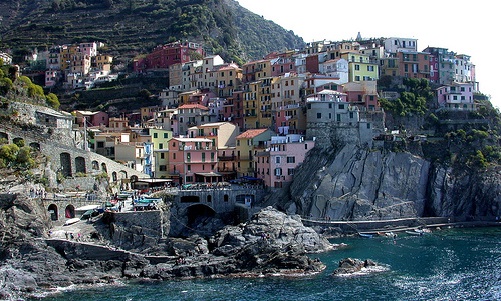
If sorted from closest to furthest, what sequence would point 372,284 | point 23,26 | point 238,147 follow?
point 372,284
point 238,147
point 23,26

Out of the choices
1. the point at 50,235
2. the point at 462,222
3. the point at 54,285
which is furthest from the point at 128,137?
the point at 462,222

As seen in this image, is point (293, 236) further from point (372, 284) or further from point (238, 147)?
point (238, 147)

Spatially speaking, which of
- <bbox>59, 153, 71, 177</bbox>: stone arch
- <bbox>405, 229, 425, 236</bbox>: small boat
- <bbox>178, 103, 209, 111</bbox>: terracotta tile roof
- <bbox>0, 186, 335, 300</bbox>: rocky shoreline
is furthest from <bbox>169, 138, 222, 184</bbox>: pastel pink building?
<bbox>405, 229, 425, 236</bbox>: small boat

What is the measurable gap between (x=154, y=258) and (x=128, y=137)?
29747 mm

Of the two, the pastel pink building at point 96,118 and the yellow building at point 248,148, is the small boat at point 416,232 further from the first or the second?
the pastel pink building at point 96,118

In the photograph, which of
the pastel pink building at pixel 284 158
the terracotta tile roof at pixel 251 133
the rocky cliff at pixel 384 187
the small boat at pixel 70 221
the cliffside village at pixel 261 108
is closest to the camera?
the small boat at pixel 70 221

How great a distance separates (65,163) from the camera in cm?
7231

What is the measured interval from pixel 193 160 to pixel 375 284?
3449cm

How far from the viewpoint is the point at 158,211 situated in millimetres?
64875

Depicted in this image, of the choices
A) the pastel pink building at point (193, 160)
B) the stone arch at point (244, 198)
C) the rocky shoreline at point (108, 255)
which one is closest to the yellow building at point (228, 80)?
the pastel pink building at point (193, 160)

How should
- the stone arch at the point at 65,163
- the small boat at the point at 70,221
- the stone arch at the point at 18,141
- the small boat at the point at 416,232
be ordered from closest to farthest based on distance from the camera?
the small boat at the point at 70,221 → the stone arch at the point at 18,141 → the stone arch at the point at 65,163 → the small boat at the point at 416,232

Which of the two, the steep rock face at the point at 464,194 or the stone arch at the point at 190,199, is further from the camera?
the steep rock face at the point at 464,194

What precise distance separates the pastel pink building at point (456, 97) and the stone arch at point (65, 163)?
4801cm

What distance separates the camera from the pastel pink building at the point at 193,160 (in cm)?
8169
